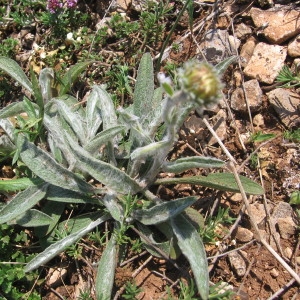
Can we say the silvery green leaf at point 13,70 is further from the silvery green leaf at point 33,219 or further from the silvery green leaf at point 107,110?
the silvery green leaf at point 33,219

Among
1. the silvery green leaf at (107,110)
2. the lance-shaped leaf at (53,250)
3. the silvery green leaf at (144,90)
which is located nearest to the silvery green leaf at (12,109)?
the silvery green leaf at (107,110)

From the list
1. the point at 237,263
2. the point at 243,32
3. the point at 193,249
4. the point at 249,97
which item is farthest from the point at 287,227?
the point at 243,32

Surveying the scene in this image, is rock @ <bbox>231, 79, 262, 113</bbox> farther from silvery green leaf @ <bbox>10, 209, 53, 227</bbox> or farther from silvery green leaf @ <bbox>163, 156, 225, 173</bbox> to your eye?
silvery green leaf @ <bbox>10, 209, 53, 227</bbox>

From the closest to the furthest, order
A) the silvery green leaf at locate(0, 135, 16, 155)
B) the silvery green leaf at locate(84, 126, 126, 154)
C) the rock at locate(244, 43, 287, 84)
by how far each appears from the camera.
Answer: the silvery green leaf at locate(84, 126, 126, 154) < the silvery green leaf at locate(0, 135, 16, 155) < the rock at locate(244, 43, 287, 84)

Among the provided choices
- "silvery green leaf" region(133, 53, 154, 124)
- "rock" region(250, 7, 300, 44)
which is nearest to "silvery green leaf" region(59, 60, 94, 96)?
"silvery green leaf" region(133, 53, 154, 124)

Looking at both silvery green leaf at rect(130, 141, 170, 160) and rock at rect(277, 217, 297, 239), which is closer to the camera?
silvery green leaf at rect(130, 141, 170, 160)

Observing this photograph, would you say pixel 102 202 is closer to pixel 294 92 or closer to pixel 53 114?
pixel 53 114

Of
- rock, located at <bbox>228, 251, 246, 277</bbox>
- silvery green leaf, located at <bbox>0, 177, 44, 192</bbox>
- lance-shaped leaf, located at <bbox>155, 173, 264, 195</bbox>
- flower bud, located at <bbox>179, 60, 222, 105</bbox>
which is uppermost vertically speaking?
flower bud, located at <bbox>179, 60, 222, 105</bbox>
